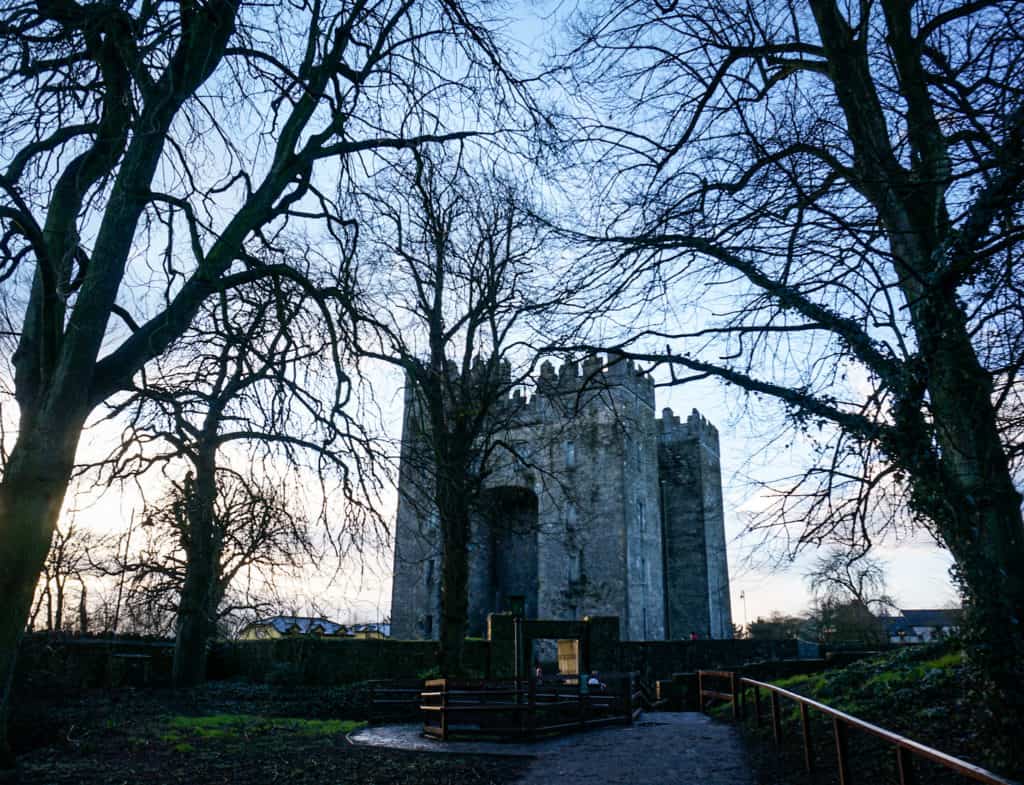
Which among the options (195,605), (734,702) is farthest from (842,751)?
(195,605)

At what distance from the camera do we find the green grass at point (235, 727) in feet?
33.3

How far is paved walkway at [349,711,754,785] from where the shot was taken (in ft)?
24.4

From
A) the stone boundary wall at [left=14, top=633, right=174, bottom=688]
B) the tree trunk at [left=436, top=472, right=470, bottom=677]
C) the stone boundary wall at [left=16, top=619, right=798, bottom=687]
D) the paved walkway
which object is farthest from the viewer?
the stone boundary wall at [left=16, top=619, right=798, bottom=687]

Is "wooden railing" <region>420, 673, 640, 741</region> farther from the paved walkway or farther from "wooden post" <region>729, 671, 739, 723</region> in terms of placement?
"wooden post" <region>729, 671, 739, 723</region>

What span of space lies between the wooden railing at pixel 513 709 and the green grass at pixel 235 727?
1.51 metres

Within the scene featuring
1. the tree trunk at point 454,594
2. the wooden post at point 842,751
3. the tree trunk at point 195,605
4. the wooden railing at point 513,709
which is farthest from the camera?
the tree trunk at point 195,605

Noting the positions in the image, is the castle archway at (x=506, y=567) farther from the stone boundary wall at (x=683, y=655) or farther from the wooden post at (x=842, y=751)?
the wooden post at (x=842, y=751)

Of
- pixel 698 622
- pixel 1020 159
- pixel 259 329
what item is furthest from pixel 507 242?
pixel 698 622

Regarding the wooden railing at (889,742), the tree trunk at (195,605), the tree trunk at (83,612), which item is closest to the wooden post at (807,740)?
the wooden railing at (889,742)

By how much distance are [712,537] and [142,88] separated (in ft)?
122

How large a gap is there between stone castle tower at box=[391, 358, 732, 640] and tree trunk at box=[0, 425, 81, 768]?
25.1 m

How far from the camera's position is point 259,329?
7102 mm

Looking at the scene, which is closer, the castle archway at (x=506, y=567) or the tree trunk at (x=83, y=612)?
the tree trunk at (x=83, y=612)

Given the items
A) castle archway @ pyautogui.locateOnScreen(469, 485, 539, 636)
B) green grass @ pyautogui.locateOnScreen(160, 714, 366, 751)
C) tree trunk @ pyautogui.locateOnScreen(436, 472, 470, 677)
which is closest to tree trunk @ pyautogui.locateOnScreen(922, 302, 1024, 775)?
green grass @ pyautogui.locateOnScreen(160, 714, 366, 751)
